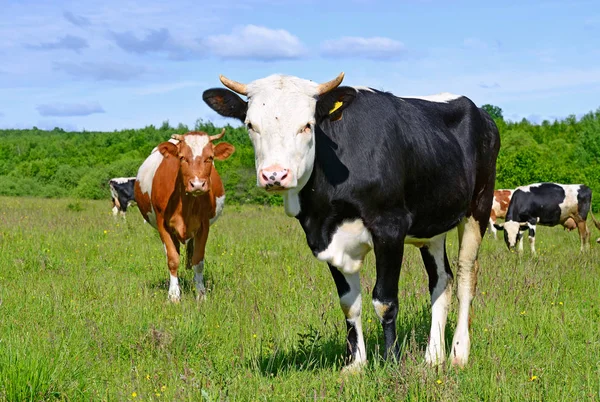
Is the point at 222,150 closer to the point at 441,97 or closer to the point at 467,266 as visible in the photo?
the point at 441,97

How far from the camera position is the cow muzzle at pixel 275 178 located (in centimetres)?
384

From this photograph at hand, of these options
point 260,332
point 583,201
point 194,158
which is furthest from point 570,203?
point 260,332

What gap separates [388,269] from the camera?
4.54 metres

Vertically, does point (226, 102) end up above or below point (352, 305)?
above

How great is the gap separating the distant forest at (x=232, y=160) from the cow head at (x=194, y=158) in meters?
23.5

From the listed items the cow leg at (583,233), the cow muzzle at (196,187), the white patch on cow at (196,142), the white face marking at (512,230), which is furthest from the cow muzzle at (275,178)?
the cow leg at (583,233)

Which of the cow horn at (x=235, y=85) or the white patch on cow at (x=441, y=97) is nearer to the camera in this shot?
the cow horn at (x=235, y=85)

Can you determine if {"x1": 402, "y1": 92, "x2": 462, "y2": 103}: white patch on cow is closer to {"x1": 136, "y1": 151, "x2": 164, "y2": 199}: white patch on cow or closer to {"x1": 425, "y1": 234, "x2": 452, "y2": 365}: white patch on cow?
{"x1": 425, "y1": 234, "x2": 452, "y2": 365}: white patch on cow

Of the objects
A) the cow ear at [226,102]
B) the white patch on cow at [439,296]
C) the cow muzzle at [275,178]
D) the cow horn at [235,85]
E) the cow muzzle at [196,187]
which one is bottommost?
the white patch on cow at [439,296]

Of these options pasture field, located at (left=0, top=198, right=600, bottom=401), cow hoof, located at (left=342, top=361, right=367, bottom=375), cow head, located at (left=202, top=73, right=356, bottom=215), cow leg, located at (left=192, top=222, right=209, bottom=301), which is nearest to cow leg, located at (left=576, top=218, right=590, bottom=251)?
pasture field, located at (left=0, top=198, right=600, bottom=401)

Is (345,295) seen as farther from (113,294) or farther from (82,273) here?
(82,273)

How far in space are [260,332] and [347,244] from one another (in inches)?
60.3

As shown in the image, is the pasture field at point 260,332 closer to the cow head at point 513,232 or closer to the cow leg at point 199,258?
the cow leg at point 199,258

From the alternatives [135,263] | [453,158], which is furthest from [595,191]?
[453,158]
